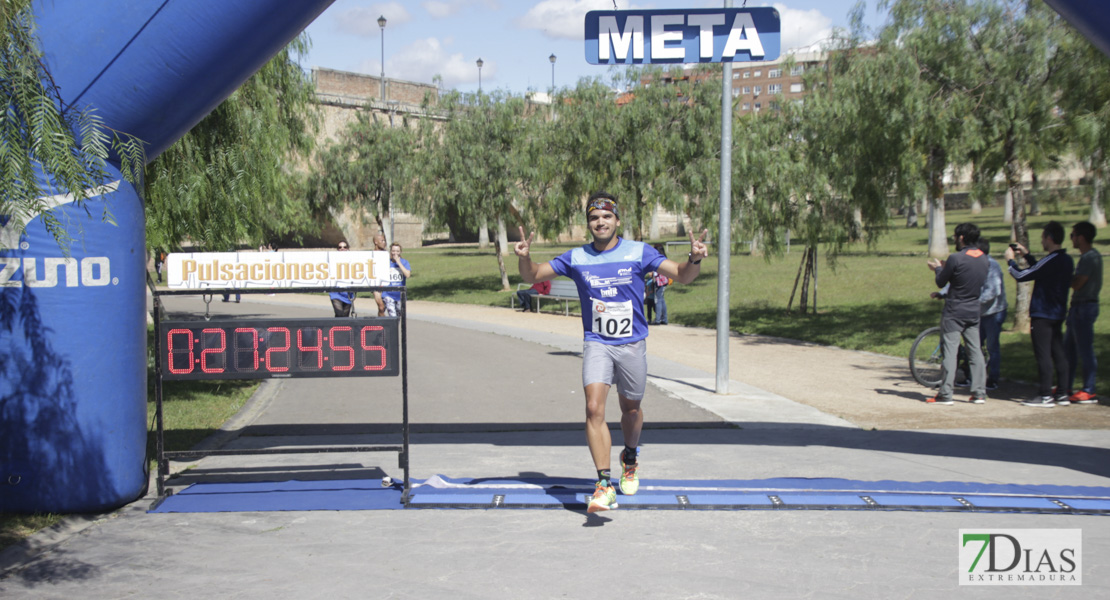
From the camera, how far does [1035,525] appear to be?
5473mm

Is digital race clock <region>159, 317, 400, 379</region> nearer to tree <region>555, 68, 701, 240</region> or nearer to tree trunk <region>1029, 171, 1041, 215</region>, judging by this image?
tree trunk <region>1029, 171, 1041, 215</region>

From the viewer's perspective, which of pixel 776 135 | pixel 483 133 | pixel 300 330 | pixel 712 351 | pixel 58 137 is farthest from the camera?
pixel 483 133

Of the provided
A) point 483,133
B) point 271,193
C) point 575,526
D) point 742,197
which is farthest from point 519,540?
point 483,133

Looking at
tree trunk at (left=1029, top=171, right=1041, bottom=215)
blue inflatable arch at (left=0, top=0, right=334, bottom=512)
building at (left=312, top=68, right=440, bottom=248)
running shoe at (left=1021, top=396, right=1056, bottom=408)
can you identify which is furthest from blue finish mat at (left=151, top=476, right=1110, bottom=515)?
building at (left=312, top=68, right=440, bottom=248)

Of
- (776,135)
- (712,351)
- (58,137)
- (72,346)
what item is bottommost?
(712,351)

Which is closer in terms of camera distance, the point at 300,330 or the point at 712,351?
the point at 300,330

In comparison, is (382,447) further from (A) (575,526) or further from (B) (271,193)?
(B) (271,193)

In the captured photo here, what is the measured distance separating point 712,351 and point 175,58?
1182 centimetres

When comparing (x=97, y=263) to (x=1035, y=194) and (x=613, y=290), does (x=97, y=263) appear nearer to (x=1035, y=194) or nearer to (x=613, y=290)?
(x=613, y=290)

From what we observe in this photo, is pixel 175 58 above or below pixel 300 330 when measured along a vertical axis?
above

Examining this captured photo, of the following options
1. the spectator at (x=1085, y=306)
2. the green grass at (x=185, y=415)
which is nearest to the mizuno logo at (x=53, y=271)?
the green grass at (x=185, y=415)

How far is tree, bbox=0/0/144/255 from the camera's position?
4.17 meters

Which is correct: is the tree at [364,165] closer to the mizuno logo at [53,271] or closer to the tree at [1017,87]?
the tree at [1017,87]
